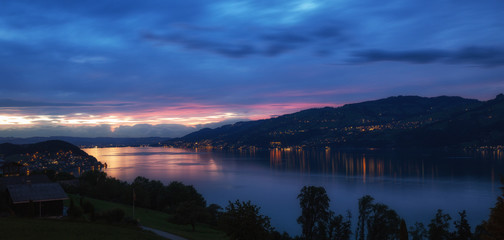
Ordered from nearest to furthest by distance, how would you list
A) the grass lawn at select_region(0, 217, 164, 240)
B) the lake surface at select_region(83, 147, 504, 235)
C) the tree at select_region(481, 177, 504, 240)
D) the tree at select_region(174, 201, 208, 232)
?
1. the grass lawn at select_region(0, 217, 164, 240)
2. the tree at select_region(481, 177, 504, 240)
3. the tree at select_region(174, 201, 208, 232)
4. the lake surface at select_region(83, 147, 504, 235)

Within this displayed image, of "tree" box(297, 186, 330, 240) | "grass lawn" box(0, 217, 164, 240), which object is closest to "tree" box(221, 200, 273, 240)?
"grass lawn" box(0, 217, 164, 240)

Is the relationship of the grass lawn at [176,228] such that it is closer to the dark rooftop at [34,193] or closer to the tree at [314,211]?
the dark rooftop at [34,193]

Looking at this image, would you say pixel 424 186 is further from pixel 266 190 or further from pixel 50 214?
pixel 50 214

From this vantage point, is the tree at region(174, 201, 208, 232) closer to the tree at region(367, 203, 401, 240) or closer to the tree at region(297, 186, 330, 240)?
the tree at region(297, 186, 330, 240)

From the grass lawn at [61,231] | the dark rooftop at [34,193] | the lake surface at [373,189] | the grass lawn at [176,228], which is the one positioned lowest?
the lake surface at [373,189]

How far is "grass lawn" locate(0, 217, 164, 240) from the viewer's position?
20750mm

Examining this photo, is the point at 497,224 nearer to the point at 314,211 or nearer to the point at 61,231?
the point at 61,231

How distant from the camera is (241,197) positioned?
3433 inches

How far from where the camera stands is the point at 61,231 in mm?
22562

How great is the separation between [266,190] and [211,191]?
611 inches

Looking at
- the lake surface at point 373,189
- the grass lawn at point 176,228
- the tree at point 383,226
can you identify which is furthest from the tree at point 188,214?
the tree at point 383,226

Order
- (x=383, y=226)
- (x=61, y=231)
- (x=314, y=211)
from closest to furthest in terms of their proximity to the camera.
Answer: (x=61, y=231), (x=383, y=226), (x=314, y=211)

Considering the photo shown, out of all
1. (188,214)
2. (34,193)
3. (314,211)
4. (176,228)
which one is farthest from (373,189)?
(34,193)

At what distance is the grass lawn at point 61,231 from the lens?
68.1ft
